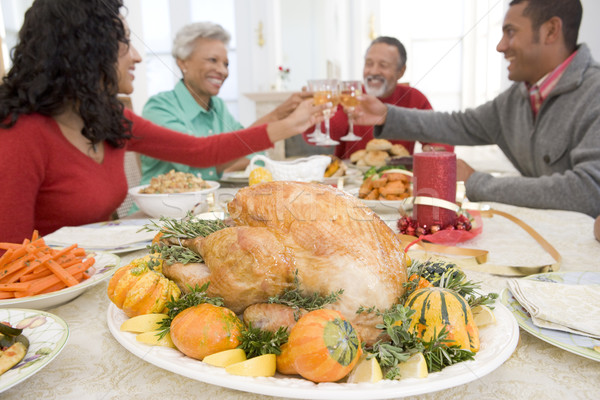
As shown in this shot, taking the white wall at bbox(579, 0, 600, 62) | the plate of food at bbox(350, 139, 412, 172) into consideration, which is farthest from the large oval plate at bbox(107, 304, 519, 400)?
the white wall at bbox(579, 0, 600, 62)

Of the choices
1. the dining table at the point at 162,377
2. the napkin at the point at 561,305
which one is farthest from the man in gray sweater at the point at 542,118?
the dining table at the point at 162,377

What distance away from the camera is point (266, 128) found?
197 cm

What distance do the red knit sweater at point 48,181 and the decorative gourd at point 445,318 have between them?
124 cm

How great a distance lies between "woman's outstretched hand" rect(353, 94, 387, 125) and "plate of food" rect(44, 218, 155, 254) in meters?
1.51

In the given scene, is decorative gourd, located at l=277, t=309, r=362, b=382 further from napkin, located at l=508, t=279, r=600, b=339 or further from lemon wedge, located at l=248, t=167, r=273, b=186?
lemon wedge, located at l=248, t=167, r=273, b=186

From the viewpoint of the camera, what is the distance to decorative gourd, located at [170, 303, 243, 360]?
0.48m

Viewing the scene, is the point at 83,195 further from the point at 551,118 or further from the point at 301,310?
the point at 551,118

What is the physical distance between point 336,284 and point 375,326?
0.07 metres

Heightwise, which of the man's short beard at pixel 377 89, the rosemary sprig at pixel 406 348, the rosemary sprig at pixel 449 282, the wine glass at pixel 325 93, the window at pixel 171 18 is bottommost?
the rosemary sprig at pixel 406 348

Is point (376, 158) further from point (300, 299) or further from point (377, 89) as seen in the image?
point (300, 299)

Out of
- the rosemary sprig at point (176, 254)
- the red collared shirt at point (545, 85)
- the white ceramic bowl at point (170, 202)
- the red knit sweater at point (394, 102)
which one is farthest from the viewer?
the red knit sweater at point (394, 102)

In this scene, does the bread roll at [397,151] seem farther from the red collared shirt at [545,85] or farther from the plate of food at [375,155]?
the red collared shirt at [545,85]

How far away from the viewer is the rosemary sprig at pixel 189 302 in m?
0.54

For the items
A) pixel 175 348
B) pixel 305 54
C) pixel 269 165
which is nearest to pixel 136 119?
pixel 269 165
